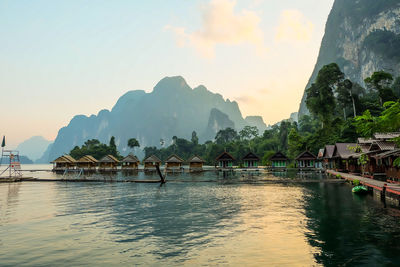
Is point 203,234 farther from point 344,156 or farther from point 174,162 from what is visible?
point 174,162

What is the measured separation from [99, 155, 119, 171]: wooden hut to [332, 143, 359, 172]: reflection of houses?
6270 cm

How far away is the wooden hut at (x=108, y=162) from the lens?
85.8 m

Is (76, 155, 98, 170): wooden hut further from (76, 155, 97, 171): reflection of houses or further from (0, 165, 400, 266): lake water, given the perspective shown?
(0, 165, 400, 266): lake water

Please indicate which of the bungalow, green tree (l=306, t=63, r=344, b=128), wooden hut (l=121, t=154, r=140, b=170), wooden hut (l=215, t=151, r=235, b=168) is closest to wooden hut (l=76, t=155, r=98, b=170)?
wooden hut (l=121, t=154, r=140, b=170)

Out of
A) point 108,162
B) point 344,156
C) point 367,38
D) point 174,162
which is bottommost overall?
point 174,162

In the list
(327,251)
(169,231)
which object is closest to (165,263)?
(169,231)

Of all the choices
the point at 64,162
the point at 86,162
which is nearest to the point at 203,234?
the point at 86,162

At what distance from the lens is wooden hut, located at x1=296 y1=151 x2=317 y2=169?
74188 mm

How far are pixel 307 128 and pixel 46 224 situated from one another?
123355 mm

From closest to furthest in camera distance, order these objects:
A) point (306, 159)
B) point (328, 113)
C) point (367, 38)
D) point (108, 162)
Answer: point (306, 159) → point (328, 113) → point (108, 162) → point (367, 38)

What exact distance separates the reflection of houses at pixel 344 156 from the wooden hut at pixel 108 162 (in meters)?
62.7

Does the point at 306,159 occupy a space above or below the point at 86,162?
below

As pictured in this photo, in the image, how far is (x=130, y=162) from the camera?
9031 centimetres

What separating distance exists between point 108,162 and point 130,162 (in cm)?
708
